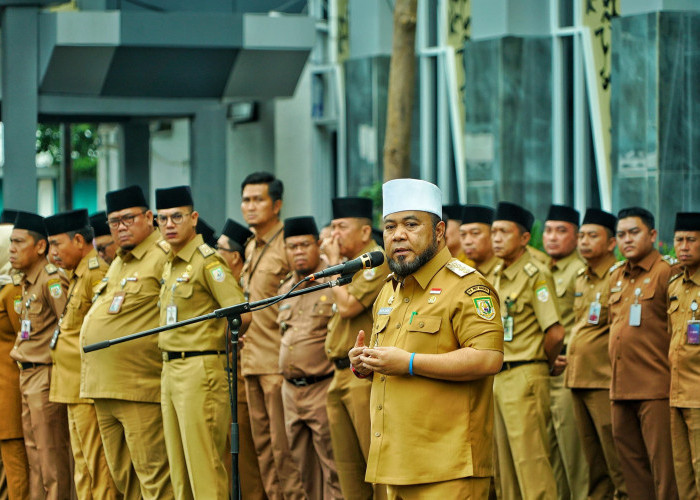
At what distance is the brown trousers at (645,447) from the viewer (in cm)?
769

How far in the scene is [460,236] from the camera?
9133 mm

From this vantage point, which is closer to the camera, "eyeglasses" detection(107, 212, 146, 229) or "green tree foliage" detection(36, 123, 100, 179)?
"eyeglasses" detection(107, 212, 146, 229)

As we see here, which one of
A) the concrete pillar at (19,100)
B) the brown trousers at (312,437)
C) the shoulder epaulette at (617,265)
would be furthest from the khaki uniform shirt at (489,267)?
the concrete pillar at (19,100)

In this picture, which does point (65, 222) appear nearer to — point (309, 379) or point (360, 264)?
point (309, 379)

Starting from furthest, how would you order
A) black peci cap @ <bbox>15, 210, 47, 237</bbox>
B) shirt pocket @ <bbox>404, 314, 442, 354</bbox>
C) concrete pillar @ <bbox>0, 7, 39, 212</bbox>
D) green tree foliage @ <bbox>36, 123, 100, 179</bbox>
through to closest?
green tree foliage @ <bbox>36, 123, 100, 179</bbox>
concrete pillar @ <bbox>0, 7, 39, 212</bbox>
black peci cap @ <bbox>15, 210, 47, 237</bbox>
shirt pocket @ <bbox>404, 314, 442, 354</bbox>

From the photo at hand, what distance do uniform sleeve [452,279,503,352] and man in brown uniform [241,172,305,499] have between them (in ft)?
11.9

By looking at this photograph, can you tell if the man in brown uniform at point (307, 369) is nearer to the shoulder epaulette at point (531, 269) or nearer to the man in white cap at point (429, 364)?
the shoulder epaulette at point (531, 269)

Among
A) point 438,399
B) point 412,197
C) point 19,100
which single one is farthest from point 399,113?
point 438,399

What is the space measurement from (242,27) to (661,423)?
9079 millimetres

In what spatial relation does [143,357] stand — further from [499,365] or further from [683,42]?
[683,42]

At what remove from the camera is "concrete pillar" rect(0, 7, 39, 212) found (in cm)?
1472

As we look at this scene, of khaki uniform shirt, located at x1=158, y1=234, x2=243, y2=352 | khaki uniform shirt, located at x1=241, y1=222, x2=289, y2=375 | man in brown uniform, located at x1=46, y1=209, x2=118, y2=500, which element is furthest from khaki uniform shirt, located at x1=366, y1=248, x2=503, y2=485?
man in brown uniform, located at x1=46, y1=209, x2=118, y2=500

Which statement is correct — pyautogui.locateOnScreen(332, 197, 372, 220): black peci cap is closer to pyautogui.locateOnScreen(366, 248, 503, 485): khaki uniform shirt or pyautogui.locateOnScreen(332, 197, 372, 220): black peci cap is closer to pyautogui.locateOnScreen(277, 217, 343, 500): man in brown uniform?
pyautogui.locateOnScreen(277, 217, 343, 500): man in brown uniform

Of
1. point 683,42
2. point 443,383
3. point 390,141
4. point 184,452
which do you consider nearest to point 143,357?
point 184,452
